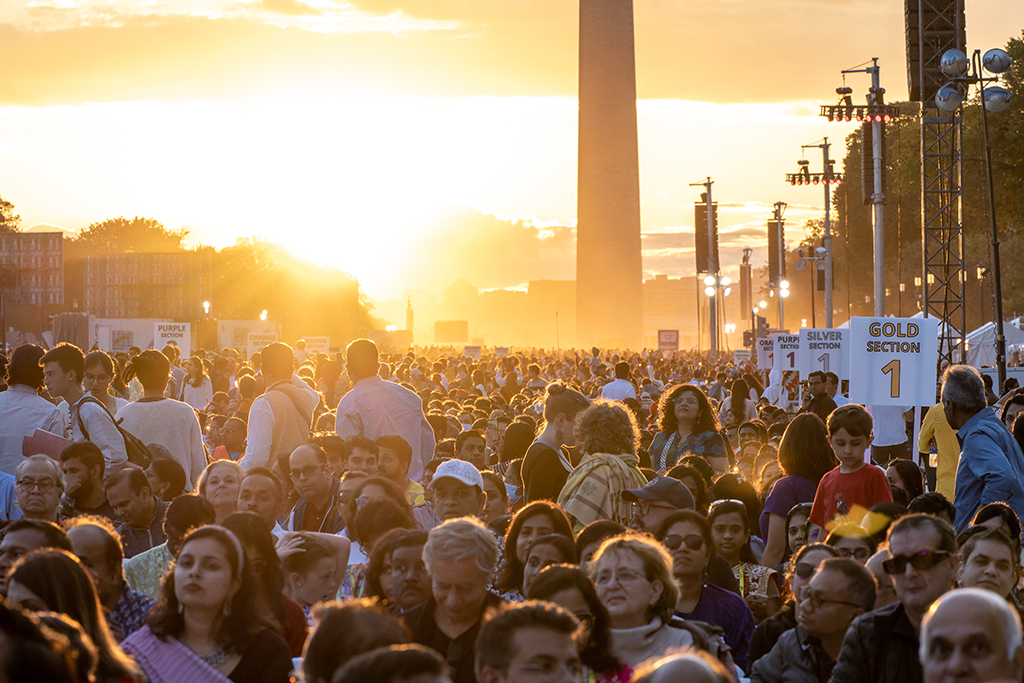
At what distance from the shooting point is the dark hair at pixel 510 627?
328cm

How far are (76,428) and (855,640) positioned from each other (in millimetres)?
5270

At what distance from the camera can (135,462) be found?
7688 mm

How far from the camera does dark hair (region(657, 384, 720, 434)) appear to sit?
8773 millimetres

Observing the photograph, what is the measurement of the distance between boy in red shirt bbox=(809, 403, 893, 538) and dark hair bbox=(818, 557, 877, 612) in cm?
203

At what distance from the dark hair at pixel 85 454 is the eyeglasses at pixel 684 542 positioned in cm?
340

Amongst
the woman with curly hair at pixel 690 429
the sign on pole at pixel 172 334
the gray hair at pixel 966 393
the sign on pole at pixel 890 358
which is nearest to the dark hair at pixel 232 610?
the gray hair at pixel 966 393

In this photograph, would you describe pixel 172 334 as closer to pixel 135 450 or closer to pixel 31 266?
pixel 135 450

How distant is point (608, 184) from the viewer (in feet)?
207

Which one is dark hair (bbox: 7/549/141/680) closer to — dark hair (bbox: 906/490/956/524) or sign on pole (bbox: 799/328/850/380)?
dark hair (bbox: 906/490/956/524)

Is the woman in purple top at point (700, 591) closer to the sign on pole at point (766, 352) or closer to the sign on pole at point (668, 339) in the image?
the sign on pole at point (766, 352)

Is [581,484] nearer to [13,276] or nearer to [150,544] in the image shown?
[150,544]

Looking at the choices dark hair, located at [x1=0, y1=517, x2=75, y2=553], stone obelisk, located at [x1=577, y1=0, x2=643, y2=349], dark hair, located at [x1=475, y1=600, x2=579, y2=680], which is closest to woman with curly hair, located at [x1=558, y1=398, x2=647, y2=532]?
dark hair, located at [x1=0, y1=517, x2=75, y2=553]

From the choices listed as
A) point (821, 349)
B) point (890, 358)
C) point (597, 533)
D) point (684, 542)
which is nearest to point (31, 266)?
point (821, 349)

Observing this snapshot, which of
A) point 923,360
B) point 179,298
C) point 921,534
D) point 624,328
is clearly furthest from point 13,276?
point 921,534
